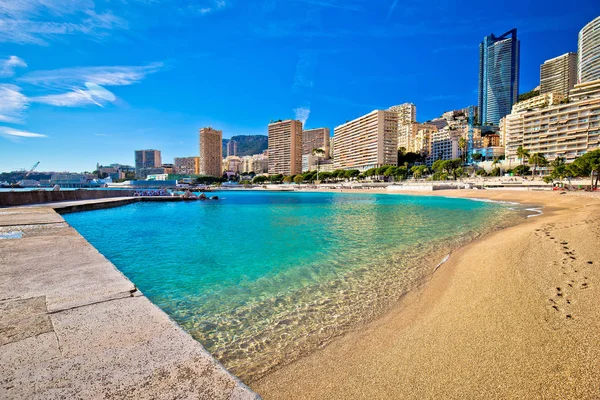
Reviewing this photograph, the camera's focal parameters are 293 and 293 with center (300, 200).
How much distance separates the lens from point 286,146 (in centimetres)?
18238

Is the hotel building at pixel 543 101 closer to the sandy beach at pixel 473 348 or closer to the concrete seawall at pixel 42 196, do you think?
the sandy beach at pixel 473 348

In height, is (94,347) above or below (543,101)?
below

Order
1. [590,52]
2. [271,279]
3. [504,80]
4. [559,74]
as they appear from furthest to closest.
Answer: [504,80], [559,74], [590,52], [271,279]

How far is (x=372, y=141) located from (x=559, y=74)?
122179mm

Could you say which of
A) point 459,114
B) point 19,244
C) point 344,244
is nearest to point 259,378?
point 19,244

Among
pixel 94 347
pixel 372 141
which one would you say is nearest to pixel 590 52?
pixel 372 141

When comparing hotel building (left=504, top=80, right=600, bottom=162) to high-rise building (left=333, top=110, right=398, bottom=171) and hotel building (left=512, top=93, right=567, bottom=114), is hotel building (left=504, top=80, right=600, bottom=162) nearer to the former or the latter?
hotel building (left=512, top=93, right=567, bottom=114)

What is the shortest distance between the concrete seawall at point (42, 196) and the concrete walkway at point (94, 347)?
24799mm

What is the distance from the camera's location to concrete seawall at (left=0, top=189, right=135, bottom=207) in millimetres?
22406

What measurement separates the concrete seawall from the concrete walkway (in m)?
24.8

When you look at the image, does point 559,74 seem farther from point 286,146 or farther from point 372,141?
point 286,146

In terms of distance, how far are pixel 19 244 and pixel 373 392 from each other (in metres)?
8.89

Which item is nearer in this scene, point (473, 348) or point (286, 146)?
point (473, 348)

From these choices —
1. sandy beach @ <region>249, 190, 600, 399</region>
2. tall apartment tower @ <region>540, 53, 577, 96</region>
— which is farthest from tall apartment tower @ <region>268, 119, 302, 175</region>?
sandy beach @ <region>249, 190, 600, 399</region>
